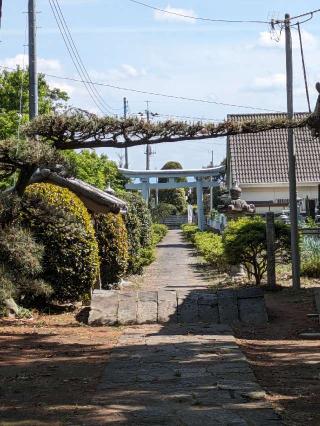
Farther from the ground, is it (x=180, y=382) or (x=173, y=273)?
(x=180, y=382)

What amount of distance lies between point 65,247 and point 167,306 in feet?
6.97

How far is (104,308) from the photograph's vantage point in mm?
12984

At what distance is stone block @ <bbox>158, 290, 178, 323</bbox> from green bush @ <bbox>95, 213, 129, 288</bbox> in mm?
3861

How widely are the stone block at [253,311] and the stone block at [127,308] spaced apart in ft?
5.74

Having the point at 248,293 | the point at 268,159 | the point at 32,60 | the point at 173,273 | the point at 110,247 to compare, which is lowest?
the point at 173,273

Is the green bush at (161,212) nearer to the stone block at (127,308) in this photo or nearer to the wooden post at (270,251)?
the wooden post at (270,251)

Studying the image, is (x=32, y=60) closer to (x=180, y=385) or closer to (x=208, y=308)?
(x=208, y=308)

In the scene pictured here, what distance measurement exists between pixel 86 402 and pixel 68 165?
18.4 feet

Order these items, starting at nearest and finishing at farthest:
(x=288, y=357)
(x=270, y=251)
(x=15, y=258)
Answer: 1. (x=288, y=357)
2. (x=15, y=258)
3. (x=270, y=251)

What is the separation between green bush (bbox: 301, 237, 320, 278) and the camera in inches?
743

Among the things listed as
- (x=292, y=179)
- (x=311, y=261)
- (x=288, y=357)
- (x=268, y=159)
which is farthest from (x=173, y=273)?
(x=268, y=159)

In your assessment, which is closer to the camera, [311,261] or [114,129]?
[114,129]

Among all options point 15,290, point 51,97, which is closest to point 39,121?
point 15,290

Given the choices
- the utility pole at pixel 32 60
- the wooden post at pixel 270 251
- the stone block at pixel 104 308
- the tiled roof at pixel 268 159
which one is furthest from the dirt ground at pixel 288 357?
the tiled roof at pixel 268 159
